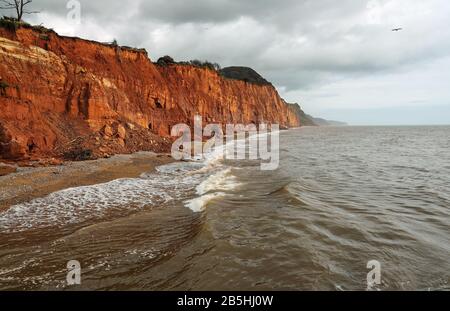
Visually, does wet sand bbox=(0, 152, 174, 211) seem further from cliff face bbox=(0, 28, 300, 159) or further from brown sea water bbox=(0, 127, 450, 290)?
cliff face bbox=(0, 28, 300, 159)

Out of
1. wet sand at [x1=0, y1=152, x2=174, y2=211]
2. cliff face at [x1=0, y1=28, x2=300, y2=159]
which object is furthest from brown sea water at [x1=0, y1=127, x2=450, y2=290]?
cliff face at [x1=0, y1=28, x2=300, y2=159]

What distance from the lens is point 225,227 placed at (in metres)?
7.17

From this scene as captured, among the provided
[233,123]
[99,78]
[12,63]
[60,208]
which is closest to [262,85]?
[233,123]

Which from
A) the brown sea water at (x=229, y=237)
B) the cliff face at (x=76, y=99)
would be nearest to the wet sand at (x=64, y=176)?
the brown sea water at (x=229, y=237)

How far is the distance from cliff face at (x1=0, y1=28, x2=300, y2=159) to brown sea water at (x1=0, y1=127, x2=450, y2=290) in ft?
23.1

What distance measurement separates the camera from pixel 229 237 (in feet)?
21.4

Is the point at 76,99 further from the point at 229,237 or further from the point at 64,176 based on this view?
the point at 229,237

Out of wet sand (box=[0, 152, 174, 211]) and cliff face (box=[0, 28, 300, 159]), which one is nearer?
wet sand (box=[0, 152, 174, 211])

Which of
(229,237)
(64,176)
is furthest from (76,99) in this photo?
(229,237)

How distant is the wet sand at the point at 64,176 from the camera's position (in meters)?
9.61

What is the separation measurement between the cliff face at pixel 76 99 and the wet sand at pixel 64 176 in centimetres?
193

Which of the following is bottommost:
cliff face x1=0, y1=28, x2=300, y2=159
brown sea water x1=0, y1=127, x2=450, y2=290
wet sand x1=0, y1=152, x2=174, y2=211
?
brown sea water x1=0, y1=127, x2=450, y2=290

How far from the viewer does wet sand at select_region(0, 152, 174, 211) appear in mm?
9609
